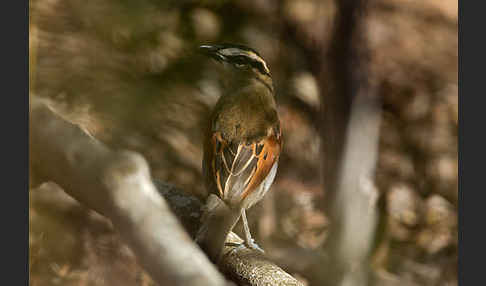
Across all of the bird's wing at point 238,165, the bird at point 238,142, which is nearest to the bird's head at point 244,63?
the bird at point 238,142

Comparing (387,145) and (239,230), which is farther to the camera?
(387,145)

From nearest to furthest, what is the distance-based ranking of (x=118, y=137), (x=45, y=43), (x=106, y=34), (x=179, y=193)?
(x=106, y=34), (x=45, y=43), (x=118, y=137), (x=179, y=193)

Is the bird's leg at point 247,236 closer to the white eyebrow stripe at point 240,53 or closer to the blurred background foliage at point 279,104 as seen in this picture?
the blurred background foliage at point 279,104

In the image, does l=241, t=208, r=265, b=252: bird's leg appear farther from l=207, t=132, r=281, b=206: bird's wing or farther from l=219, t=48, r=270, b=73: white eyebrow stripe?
l=219, t=48, r=270, b=73: white eyebrow stripe

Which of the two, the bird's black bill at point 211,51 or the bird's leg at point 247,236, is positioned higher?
the bird's black bill at point 211,51

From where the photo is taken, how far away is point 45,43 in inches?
53.3

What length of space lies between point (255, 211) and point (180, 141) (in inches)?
11.8

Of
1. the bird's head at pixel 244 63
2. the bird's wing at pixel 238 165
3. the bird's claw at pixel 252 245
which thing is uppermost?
the bird's head at pixel 244 63

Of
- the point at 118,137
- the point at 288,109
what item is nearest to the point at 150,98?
the point at 118,137

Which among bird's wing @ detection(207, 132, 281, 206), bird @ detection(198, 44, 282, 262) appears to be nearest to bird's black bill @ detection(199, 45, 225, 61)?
bird @ detection(198, 44, 282, 262)

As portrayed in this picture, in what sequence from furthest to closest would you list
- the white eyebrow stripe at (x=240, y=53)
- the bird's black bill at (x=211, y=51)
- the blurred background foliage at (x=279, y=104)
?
the white eyebrow stripe at (x=240, y=53) < the bird's black bill at (x=211, y=51) < the blurred background foliage at (x=279, y=104)

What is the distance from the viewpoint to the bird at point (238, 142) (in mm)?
1441

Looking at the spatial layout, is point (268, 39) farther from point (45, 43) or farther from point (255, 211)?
point (45, 43)

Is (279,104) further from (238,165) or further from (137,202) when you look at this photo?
(137,202)
